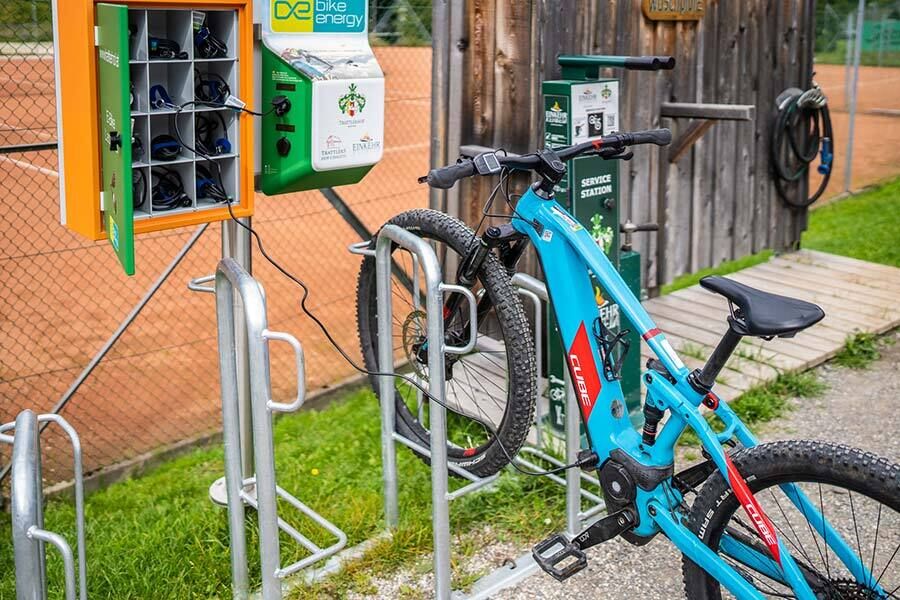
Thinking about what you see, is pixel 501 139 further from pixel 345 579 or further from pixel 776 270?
pixel 776 270

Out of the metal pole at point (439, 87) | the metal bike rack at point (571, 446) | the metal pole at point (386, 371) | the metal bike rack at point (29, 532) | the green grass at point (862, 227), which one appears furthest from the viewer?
the green grass at point (862, 227)

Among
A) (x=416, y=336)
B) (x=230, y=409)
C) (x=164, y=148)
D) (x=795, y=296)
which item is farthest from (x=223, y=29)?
(x=795, y=296)

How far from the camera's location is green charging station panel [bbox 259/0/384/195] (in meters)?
3.34

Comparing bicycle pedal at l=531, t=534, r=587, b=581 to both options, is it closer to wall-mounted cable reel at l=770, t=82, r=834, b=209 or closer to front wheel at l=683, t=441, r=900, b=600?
front wheel at l=683, t=441, r=900, b=600

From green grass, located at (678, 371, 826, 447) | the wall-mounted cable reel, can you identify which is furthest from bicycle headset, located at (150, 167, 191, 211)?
the wall-mounted cable reel

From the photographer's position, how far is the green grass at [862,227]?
25.6 feet

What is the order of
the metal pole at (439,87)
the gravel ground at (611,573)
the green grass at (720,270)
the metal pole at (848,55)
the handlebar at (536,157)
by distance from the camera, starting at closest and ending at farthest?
the handlebar at (536,157)
the gravel ground at (611,573)
the metal pole at (439,87)
the green grass at (720,270)
the metal pole at (848,55)

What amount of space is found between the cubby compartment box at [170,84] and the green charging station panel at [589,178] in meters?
1.43

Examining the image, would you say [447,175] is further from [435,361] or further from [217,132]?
[217,132]

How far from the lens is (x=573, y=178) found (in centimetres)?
396

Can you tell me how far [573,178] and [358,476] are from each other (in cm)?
A: 151

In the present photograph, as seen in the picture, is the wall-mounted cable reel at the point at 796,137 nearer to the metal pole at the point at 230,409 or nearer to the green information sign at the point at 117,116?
the metal pole at the point at 230,409

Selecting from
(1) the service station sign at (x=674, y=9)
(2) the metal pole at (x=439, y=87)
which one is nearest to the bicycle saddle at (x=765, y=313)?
(2) the metal pole at (x=439, y=87)

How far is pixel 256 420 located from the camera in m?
2.90
